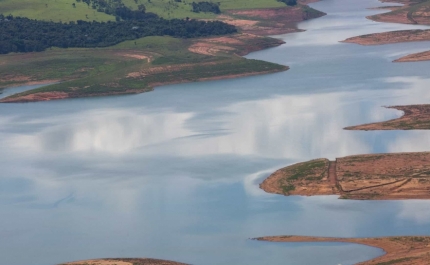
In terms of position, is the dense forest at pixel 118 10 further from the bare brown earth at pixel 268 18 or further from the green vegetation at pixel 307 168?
the green vegetation at pixel 307 168

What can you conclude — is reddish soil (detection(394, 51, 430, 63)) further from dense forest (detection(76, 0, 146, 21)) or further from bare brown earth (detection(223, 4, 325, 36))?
dense forest (detection(76, 0, 146, 21))

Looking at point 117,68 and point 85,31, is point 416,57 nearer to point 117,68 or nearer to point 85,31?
point 117,68

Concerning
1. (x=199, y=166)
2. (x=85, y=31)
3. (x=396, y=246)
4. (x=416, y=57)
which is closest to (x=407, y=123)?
(x=199, y=166)

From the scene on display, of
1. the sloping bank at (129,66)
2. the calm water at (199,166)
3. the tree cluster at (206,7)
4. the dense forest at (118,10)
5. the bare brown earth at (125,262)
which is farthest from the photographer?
the tree cluster at (206,7)

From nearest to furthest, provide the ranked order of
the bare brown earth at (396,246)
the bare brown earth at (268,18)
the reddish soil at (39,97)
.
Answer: the bare brown earth at (396,246) < the reddish soil at (39,97) < the bare brown earth at (268,18)

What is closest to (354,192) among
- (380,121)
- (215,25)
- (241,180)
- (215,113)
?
(241,180)

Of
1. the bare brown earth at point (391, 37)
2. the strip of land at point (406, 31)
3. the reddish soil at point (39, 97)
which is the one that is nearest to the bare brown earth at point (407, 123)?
the strip of land at point (406, 31)

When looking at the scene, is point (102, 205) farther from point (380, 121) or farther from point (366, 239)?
point (380, 121)
